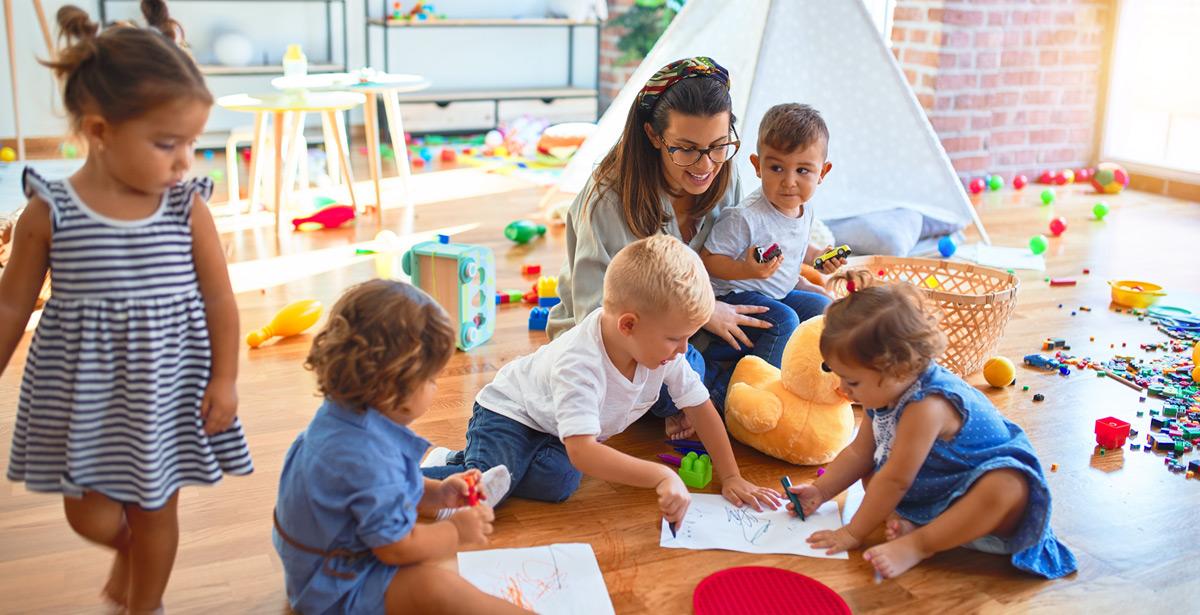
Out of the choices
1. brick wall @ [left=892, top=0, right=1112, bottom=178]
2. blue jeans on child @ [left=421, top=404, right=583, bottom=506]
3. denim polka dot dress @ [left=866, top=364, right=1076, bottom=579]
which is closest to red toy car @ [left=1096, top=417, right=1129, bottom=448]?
denim polka dot dress @ [left=866, top=364, right=1076, bottom=579]

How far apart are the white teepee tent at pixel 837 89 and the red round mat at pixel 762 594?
5.69ft

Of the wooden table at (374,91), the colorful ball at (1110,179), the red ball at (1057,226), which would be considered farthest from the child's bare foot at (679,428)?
the colorful ball at (1110,179)

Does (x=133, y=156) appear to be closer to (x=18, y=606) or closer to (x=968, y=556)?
(x=18, y=606)

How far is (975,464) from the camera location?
1474mm

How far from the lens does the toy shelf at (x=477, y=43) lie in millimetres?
5121

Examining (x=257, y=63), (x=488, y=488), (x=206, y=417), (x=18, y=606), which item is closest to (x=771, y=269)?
(x=488, y=488)

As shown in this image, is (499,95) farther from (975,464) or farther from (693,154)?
(975,464)

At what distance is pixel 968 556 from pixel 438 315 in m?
0.85

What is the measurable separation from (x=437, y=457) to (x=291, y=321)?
0.78 m

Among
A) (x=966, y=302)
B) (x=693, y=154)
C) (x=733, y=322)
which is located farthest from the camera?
(x=966, y=302)

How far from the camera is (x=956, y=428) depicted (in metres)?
1.48

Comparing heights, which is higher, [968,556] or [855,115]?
[855,115]

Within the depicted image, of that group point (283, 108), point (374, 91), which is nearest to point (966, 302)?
point (283, 108)

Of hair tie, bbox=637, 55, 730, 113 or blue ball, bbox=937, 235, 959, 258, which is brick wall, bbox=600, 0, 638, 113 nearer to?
blue ball, bbox=937, 235, 959, 258
